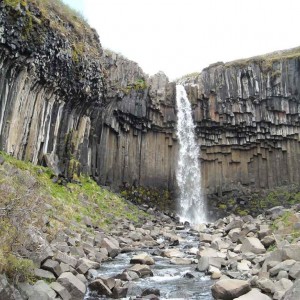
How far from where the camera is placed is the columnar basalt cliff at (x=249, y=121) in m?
33.9

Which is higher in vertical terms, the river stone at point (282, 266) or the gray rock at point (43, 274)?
the river stone at point (282, 266)

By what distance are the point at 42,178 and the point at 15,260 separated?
1273 cm

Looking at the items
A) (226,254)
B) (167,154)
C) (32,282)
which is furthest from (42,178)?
(167,154)

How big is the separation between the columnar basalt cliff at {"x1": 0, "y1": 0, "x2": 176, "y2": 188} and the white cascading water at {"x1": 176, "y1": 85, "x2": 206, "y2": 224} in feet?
2.82

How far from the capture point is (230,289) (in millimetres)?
7719

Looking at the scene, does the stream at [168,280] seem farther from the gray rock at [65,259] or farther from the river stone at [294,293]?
the river stone at [294,293]

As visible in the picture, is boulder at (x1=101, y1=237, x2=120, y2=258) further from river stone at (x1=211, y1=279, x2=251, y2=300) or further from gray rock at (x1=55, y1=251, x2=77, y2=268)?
river stone at (x1=211, y1=279, x2=251, y2=300)

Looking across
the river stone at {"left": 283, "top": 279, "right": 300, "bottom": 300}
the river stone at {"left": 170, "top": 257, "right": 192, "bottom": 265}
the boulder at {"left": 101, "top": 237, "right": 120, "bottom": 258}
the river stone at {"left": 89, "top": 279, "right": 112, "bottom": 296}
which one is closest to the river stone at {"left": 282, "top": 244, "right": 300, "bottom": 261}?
the river stone at {"left": 283, "top": 279, "right": 300, "bottom": 300}

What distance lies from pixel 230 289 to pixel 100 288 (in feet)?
9.38

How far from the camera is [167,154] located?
3397 centimetres

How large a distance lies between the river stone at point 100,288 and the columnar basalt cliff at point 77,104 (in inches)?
470

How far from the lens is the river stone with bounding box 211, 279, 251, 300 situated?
7684mm

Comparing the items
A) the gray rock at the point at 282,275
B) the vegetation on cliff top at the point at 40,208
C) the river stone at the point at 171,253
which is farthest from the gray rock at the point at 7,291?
the river stone at the point at 171,253

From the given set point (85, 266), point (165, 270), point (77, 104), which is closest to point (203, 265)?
point (165, 270)
